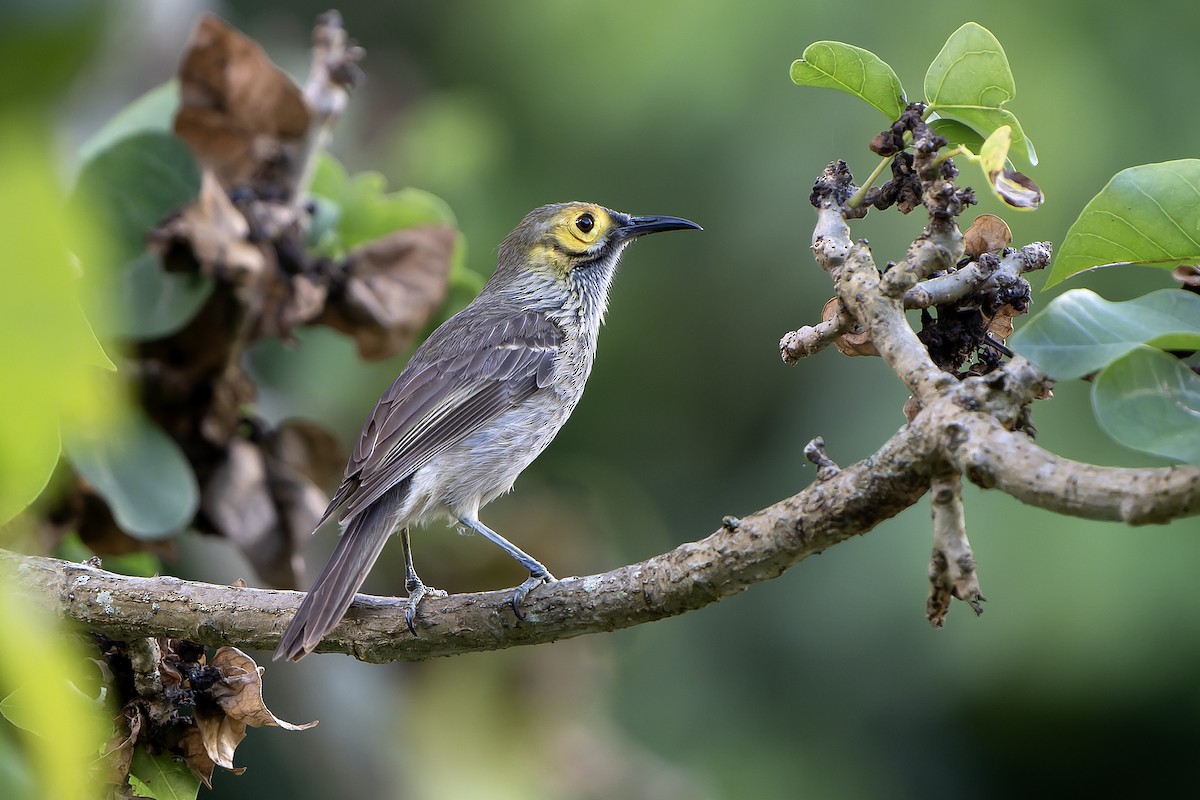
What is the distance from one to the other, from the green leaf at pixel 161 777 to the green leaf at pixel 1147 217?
6.47 feet

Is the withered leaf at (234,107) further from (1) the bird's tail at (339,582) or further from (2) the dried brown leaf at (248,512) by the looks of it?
(1) the bird's tail at (339,582)

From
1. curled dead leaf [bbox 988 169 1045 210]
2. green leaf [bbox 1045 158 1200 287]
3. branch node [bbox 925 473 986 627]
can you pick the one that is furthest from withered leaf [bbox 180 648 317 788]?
green leaf [bbox 1045 158 1200 287]

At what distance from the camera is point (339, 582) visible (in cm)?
284

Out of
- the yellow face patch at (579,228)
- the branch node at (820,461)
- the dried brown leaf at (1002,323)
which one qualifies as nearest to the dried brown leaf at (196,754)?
the branch node at (820,461)

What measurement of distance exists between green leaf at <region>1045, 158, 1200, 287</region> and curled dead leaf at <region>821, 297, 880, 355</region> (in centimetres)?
39

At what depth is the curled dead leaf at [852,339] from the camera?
2.30 metres

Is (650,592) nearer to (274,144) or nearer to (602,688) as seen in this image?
(274,144)

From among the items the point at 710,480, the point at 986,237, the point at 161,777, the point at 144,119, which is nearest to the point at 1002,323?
the point at 986,237

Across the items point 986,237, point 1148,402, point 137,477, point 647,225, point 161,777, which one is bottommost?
point 161,777

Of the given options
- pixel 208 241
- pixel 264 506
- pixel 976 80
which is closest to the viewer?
pixel 976 80

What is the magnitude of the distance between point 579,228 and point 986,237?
9.51 ft

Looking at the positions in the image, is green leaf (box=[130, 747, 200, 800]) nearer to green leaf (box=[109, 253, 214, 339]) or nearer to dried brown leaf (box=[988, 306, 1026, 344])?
green leaf (box=[109, 253, 214, 339])

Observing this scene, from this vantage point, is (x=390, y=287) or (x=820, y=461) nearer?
(x=820, y=461)

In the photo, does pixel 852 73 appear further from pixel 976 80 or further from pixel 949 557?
pixel 949 557
